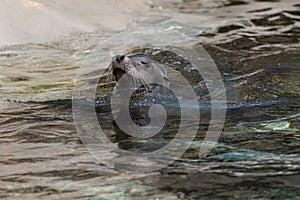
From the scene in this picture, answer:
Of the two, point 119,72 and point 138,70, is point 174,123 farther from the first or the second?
point 138,70

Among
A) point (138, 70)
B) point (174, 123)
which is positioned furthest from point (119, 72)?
point (174, 123)

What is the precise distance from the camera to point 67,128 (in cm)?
427

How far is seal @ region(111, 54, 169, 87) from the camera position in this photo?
16.6 feet

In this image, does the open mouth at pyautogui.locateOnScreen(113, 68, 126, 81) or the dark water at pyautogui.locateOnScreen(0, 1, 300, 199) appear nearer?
the dark water at pyautogui.locateOnScreen(0, 1, 300, 199)

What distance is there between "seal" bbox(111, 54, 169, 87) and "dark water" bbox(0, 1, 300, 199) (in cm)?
34

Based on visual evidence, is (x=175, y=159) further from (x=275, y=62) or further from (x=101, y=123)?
(x=275, y=62)

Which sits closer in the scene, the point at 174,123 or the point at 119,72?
the point at 174,123

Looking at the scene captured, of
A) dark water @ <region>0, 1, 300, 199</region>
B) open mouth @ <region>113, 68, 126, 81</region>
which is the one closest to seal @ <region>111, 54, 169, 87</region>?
open mouth @ <region>113, 68, 126, 81</region>

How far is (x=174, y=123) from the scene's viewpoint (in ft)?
14.5

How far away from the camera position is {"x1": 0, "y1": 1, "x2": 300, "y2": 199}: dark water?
9.29 ft

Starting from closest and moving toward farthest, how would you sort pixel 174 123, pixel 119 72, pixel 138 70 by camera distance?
pixel 174 123
pixel 119 72
pixel 138 70

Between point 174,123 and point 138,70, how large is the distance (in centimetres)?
108

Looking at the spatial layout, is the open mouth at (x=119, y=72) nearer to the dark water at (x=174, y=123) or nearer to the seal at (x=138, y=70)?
the seal at (x=138, y=70)

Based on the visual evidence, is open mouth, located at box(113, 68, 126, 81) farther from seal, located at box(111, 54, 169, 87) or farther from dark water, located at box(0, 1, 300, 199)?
dark water, located at box(0, 1, 300, 199)
